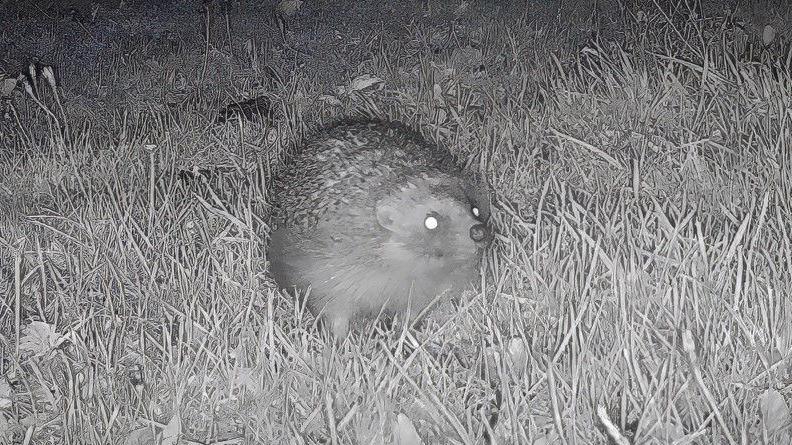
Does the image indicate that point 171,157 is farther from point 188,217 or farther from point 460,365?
point 460,365

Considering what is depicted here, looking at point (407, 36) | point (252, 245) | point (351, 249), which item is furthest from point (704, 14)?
point (252, 245)

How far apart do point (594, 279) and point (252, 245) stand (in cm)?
69

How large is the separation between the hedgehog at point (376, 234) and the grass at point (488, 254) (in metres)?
0.06

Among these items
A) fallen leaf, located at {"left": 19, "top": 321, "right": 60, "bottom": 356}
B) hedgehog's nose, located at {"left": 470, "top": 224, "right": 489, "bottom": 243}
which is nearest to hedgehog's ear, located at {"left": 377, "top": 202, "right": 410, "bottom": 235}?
hedgehog's nose, located at {"left": 470, "top": 224, "right": 489, "bottom": 243}

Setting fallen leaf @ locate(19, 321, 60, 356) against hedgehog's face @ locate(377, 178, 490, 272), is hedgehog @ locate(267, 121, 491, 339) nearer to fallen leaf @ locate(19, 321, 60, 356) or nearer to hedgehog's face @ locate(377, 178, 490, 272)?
hedgehog's face @ locate(377, 178, 490, 272)

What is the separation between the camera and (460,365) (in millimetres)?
1028

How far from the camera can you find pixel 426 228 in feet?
3.42

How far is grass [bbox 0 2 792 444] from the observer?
0.95 metres

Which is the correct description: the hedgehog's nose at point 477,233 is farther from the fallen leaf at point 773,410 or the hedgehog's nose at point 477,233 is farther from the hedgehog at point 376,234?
the fallen leaf at point 773,410

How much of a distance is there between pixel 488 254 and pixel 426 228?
22cm

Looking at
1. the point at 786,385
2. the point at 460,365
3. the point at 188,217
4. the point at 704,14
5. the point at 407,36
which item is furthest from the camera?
the point at 407,36

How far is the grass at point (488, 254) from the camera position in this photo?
3.11ft

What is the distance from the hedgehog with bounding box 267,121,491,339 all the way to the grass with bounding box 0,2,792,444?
0.20 feet

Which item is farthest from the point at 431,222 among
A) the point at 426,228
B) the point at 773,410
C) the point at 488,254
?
the point at 773,410
